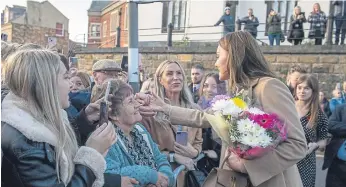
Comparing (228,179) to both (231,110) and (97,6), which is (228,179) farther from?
(97,6)

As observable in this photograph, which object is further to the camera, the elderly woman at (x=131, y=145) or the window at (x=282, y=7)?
the window at (x=282, y=7)

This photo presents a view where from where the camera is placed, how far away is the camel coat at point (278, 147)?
249 centimetres

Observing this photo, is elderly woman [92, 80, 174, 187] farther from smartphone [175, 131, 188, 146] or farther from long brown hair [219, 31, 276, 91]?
long brown hair [219, 31, 276, 91]

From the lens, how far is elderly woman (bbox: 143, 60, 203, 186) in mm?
3719

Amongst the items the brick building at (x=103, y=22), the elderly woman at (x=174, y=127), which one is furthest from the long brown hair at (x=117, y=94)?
the brick building at (x=103, y=22)

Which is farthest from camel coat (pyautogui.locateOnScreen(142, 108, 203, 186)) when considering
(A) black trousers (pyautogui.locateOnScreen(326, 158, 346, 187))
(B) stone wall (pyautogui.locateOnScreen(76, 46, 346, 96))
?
(B) stone wall (pyautogui.locateOnScreen(76, 46, 346, 96))

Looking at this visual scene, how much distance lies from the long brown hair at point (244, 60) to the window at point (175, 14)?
59.2ft

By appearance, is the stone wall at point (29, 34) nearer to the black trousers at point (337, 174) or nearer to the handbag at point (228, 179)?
the black trousers at point (337, 174)

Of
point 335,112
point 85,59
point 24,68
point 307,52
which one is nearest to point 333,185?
point 335,112

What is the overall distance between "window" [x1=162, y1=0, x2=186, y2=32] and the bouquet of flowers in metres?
18.4

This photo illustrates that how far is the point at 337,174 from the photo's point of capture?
462 centimetres

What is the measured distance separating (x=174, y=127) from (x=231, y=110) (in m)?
1.53

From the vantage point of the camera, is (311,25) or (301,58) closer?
(301,58)

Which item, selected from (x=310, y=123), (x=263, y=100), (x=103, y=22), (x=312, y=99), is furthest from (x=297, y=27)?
(x=103, y=22)
